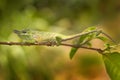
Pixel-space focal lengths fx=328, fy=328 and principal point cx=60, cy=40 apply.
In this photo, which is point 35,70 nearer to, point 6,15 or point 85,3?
point 6,15

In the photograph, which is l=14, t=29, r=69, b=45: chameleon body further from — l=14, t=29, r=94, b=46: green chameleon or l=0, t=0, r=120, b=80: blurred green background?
l=0, t=0, r=120, b=80: blurred green background

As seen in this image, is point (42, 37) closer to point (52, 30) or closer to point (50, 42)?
point (50, 42)

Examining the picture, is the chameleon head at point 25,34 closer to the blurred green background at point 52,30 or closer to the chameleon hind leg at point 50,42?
the chameleon hind leg at point 50,42

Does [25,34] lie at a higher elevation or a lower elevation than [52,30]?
lower

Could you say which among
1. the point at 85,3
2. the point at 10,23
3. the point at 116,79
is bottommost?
the point at 116,79

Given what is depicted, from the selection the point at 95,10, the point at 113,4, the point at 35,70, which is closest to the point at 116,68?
the point at 35,70

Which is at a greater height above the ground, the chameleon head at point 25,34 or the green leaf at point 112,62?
the chameleon head at point 25,34

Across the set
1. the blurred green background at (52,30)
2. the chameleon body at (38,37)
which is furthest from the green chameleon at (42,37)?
the blurred green background at (52,30)

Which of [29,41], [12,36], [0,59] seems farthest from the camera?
[0,59]

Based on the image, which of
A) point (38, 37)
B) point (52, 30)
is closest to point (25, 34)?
point (38, 37)
